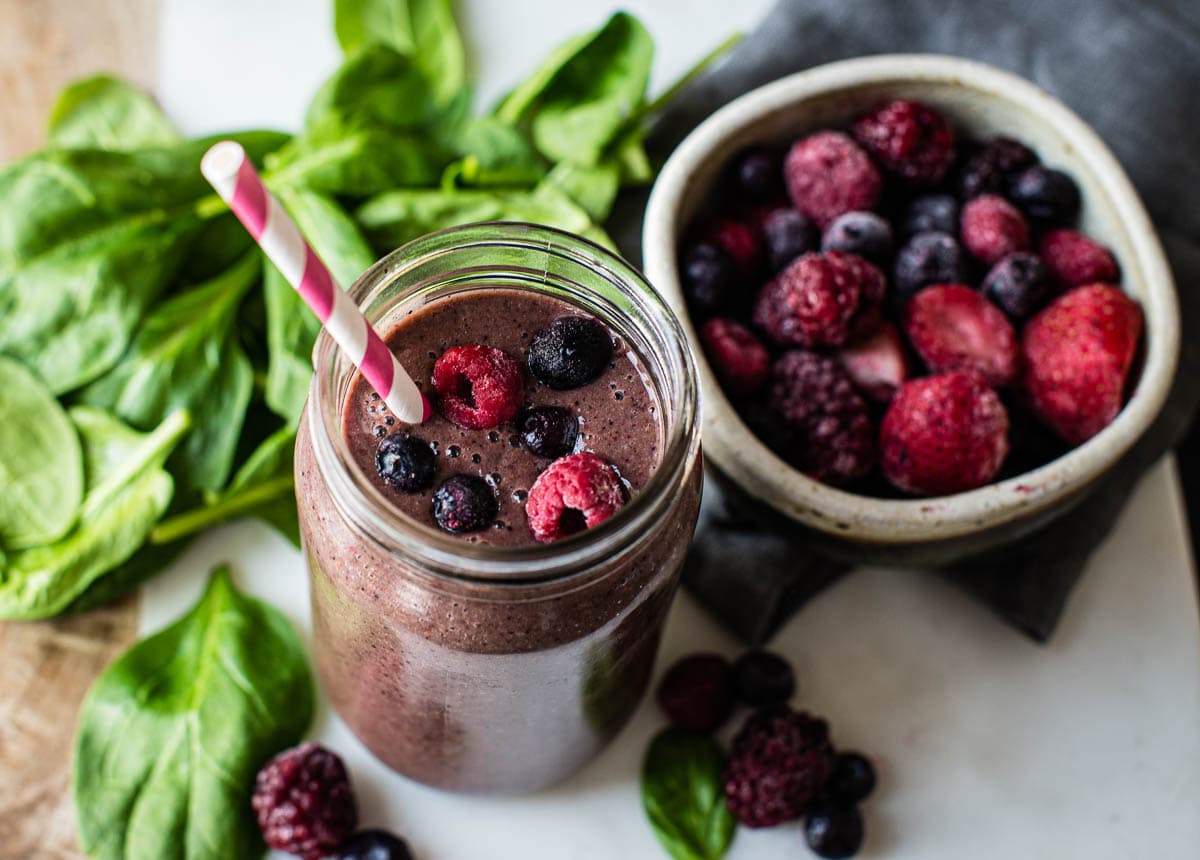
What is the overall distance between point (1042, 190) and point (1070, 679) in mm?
475

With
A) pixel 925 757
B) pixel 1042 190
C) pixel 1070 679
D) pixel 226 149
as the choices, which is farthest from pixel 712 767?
pixel 226 149

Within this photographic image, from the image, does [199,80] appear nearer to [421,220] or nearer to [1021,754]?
[421,220]

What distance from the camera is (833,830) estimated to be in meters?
1.09

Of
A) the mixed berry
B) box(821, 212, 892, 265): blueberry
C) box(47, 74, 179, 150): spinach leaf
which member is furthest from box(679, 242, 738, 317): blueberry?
box(47, 74, 179, 150): spinach leaf

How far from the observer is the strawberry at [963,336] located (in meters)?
1.09

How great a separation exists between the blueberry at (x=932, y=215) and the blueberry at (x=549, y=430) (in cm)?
51

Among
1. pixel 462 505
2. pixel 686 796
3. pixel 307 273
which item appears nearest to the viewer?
pixel 307 273

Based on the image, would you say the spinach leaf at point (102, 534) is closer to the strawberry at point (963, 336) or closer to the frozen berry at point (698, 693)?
the frozen berry at point (698, 693)

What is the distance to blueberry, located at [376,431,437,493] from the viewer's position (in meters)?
0.79

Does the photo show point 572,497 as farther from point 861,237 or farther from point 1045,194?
point 1045,194

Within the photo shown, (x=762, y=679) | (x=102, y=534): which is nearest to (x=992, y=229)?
(x=762, y=679)

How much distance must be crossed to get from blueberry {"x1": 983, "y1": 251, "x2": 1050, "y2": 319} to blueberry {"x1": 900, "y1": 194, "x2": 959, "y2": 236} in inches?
2.7

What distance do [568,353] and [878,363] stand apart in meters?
0.39

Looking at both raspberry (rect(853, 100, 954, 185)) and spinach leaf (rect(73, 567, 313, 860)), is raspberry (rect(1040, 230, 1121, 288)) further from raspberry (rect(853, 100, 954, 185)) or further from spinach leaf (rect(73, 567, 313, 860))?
spinach leaf (rect(73, 567, 313, 860))
